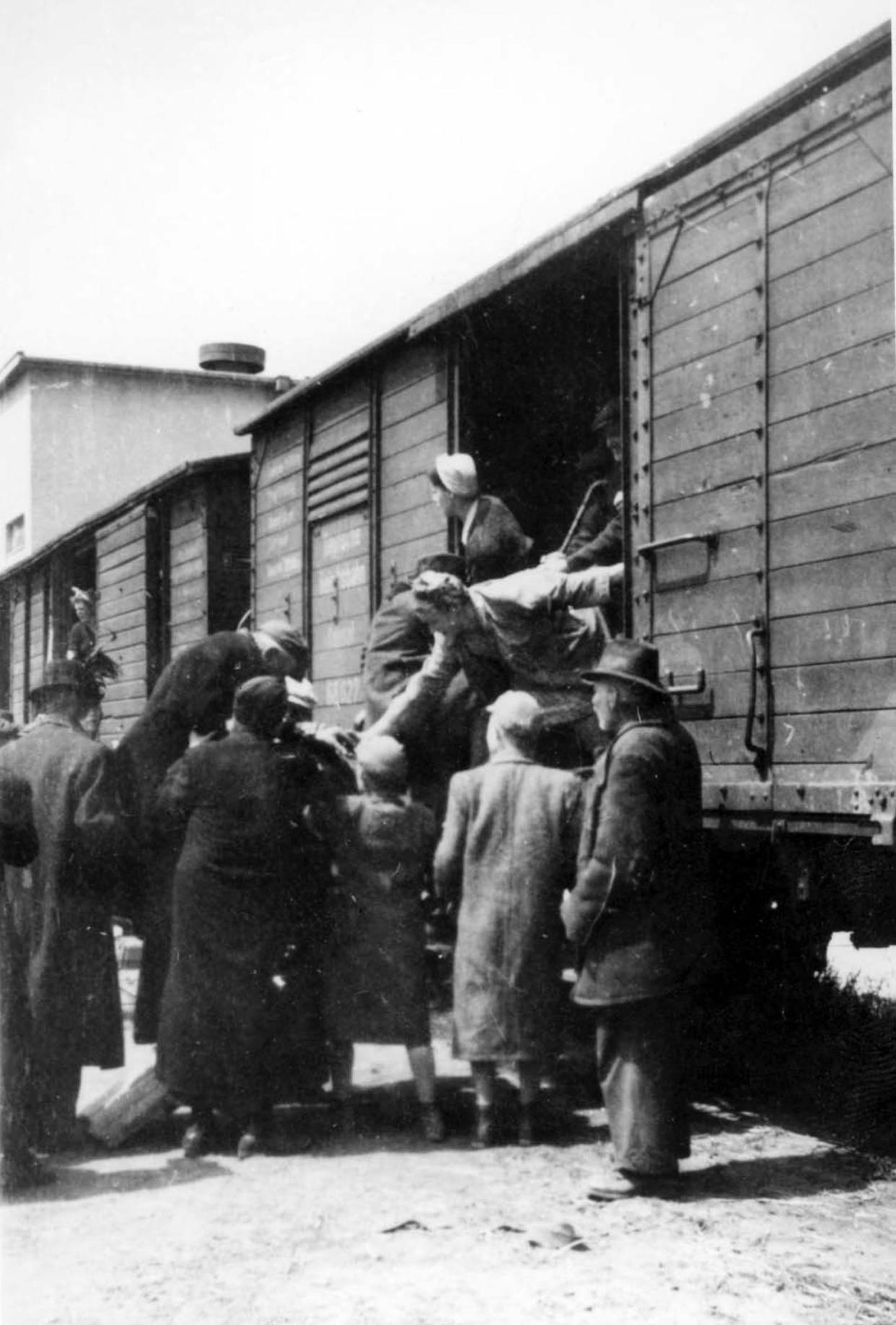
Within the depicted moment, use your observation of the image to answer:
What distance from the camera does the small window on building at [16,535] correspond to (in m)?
23.0

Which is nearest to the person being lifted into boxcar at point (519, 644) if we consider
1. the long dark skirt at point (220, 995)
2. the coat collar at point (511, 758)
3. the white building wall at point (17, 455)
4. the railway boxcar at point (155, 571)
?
the coat collar at point (511, 758)

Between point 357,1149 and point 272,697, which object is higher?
point 272,697

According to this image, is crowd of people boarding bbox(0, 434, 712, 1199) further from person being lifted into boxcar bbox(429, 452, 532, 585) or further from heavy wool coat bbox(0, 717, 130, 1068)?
person being lifted into boxcar bbox(429, 452, 532, 585)

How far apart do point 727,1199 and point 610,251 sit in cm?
381

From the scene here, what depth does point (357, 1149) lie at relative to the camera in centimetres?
487

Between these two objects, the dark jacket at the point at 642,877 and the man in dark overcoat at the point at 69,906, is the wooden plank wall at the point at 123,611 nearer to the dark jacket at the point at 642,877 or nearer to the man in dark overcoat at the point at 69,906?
the man in dark overcoat at the point at 69,906

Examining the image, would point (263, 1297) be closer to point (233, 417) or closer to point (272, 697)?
point (272, 697)

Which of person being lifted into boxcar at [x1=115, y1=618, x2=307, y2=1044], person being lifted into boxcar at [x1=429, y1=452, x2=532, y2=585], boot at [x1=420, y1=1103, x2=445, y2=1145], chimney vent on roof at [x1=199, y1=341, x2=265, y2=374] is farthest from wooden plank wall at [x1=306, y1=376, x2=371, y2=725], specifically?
chimney vent on roof at [x1=199, y1=341, x2=265, y2=374]

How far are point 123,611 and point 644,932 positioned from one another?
10.8 metres

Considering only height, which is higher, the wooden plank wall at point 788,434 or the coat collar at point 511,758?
the wooden plank wall at point 788,434

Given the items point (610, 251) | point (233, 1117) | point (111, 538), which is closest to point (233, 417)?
point (111, 538)

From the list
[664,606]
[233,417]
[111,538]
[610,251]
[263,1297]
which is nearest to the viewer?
[263,1297]

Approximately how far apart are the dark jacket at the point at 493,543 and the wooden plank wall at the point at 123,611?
297 inches

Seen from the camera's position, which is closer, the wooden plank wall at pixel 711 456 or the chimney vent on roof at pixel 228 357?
the wooden plank wall at pixel 711 456
